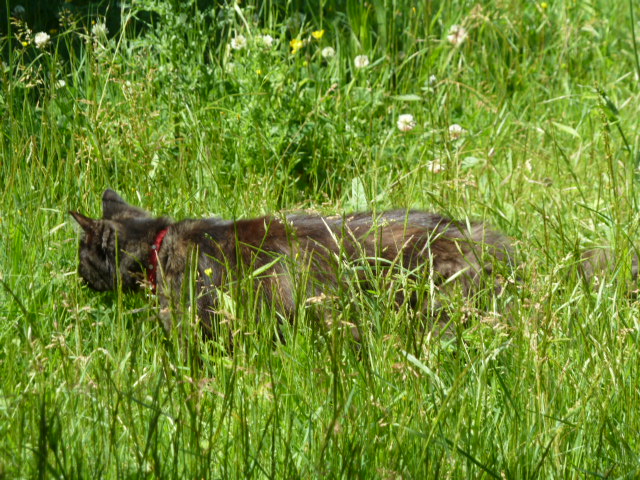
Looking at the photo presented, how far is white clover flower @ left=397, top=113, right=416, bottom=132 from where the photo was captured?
5.03m

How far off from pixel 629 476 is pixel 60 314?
7.14ft

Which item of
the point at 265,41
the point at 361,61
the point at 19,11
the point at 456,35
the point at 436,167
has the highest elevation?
the point at 19,11

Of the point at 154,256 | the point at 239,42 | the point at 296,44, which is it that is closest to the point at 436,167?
the point at 296,44

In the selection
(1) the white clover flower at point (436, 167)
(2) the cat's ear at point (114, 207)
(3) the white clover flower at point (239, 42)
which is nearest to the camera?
(2) the cat's ear at point (114, 207)

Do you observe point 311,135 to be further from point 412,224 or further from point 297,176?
point 412,224

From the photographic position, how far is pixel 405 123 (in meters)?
5.06

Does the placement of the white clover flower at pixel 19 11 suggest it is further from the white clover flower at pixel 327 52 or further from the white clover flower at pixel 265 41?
the white clover flower at pixel 327 52

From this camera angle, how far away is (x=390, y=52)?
18.9ft

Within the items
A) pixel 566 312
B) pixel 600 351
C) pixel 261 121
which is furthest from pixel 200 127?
pixel 600 351

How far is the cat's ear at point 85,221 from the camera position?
371 centimetres

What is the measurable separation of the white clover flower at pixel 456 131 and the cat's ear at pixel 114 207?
6.20 ft

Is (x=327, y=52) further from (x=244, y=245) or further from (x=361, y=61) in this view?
(x=244, y=245)

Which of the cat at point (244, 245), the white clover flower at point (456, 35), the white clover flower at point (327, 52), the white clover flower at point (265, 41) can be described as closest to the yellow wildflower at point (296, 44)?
the white clover flower at point (327, 52)

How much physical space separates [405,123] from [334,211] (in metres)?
1.11
